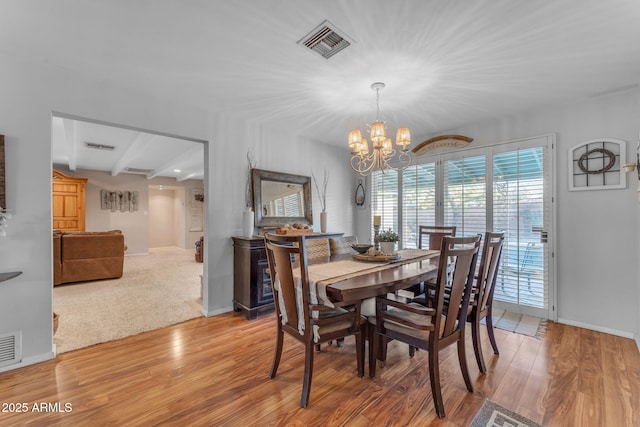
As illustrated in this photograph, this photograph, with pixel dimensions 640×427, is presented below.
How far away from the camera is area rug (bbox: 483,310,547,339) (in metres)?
2.88

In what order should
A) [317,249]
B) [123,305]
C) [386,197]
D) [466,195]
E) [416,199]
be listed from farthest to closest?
[386,197], [416,199], [466,195], [123,305], [317,249]

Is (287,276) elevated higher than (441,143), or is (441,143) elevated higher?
(441,143)

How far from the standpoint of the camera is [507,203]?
11.3ft

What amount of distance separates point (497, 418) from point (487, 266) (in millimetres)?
983

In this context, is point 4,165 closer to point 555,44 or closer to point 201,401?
point 201,401

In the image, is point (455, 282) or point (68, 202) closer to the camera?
point (455, 282)

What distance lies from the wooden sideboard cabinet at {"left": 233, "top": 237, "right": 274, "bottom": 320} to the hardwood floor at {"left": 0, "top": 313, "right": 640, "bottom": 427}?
23.0 inches

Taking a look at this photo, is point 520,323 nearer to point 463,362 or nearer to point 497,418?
point 463,362

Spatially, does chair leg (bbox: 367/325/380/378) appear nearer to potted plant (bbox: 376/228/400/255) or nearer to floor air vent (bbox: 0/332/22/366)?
potted plant (bbox: 376/228/400/255)

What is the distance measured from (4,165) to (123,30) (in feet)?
4.71

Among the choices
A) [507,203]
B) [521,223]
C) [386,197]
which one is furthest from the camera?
[386,197]

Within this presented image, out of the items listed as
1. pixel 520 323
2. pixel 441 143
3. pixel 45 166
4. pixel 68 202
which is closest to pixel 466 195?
pixel 441 143

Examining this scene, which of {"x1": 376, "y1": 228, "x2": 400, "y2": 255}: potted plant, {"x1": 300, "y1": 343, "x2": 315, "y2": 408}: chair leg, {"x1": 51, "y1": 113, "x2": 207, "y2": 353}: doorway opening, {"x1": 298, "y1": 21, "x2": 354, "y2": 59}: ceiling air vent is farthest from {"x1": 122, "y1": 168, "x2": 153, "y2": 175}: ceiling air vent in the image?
{"x1": 300, "y1": 343, "x2": 315, "y2": 408}: chair leg

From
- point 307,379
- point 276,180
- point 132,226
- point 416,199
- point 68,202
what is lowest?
point 307,379
